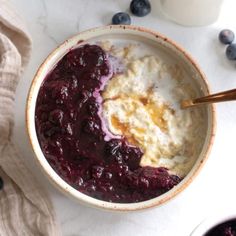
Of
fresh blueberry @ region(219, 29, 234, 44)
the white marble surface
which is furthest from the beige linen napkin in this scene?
fresh blueberry @ region(219, 29, 234, 44)

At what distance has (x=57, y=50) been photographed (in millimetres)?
1489

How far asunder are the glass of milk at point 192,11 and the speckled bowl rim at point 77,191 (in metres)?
0.14

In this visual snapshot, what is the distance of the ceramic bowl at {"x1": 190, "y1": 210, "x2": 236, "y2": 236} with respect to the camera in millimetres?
1327

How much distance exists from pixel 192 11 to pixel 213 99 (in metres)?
0.29

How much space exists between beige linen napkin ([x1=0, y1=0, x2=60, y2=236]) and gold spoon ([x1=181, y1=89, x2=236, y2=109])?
37 centimetres

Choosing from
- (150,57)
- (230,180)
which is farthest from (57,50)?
(230,180)

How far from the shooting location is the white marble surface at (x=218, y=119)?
1.53 metres

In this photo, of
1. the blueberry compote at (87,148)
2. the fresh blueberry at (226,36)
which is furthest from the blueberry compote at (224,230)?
the fresh blueberry at (226,36)

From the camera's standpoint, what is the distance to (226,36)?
1.62m

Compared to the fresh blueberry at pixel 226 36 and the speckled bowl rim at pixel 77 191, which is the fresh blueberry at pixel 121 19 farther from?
the fresh blueberry at pixel 226 36

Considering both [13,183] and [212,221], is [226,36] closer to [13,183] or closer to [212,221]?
[212,221]

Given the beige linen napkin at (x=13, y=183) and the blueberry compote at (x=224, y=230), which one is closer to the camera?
the blueberry compote at (x=224, y=230)

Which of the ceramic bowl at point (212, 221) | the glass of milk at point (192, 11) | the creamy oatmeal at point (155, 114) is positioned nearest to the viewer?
the ceramic bowl at point (212, 221)

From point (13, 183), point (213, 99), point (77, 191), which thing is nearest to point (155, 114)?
point (213, 99)
